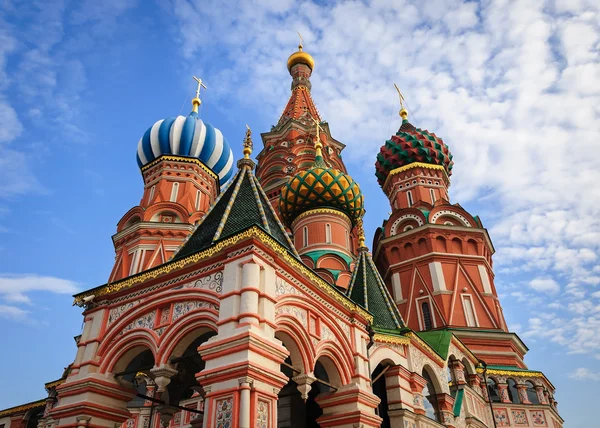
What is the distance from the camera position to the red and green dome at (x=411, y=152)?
954 inches

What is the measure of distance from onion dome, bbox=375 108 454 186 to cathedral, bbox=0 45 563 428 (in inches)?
3.4

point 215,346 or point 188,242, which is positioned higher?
point 188,242

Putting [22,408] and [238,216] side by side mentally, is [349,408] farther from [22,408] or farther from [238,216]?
[22,408]

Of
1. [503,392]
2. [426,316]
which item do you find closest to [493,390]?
[503,392]

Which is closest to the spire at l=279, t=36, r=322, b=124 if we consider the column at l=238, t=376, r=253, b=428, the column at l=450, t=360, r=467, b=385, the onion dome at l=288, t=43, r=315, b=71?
the onion dome at l=288, t=43, r=315, b=71

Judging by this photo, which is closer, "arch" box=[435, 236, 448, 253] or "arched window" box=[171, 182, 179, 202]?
"arch" box=[435, 236, 448, 253]

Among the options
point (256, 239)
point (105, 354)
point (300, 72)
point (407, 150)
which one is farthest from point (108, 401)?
point (300, 72)

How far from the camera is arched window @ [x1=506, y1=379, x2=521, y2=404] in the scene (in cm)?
1549

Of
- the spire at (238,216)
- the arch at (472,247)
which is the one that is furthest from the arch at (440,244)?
the spire at (238,216)

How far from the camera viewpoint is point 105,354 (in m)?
7.72

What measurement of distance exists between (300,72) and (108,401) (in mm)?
31139

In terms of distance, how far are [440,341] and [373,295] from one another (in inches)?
84.7

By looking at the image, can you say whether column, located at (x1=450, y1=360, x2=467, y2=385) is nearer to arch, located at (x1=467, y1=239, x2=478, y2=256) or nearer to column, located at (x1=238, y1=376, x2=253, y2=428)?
column, located at (x1=238, y1=376, x2=253, y2=428)

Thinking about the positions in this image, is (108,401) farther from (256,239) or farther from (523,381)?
(523,381)
